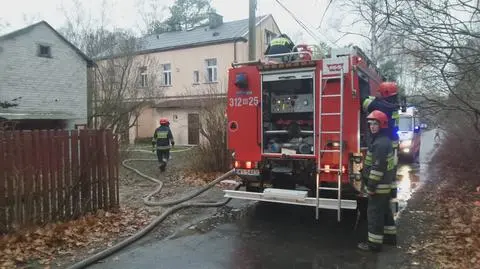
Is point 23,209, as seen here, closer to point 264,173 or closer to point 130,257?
point 130,257

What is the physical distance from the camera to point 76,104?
22.4 metres

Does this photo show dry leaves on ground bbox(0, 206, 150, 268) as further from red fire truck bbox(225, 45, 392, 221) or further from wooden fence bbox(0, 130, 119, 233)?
red fire truck bbox(225, 45, 392, 221)

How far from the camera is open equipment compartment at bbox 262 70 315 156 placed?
696 cm

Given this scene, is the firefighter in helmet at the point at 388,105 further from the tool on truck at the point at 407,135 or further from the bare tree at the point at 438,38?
the tool on truck at the point at 407,135

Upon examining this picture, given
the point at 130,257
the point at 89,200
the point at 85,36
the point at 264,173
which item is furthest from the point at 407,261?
the point at 85,36

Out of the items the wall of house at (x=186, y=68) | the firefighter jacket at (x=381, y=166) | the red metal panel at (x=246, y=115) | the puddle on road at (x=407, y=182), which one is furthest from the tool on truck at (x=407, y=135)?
the wall of house at (x=186, y=68)

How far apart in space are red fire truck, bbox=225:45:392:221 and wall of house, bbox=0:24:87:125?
16.0m

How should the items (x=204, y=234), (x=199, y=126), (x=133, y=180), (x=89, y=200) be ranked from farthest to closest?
1. (x=199, y=126)
2. (x=133, y=180)
3. (x=89, y=200)
4. (x=204, y=234)

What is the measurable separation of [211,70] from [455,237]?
2377 centimetres

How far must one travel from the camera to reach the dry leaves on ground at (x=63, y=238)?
511 centimetres

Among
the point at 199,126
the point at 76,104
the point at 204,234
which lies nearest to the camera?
the point at 204,234

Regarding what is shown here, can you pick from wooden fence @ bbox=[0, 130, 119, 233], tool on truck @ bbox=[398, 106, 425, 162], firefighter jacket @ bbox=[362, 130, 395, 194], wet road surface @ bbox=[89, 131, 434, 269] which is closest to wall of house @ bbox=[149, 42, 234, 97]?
tool on truck @ bbox=[398, 106, 425, 162]

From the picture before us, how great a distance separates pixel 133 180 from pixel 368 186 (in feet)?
25.3

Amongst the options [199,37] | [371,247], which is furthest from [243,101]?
[199,37]
